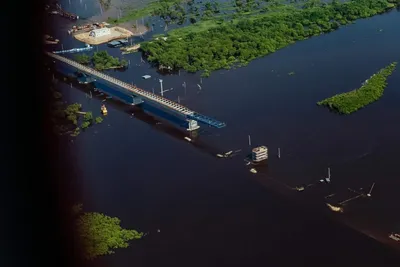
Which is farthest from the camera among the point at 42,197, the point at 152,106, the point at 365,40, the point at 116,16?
the point at 116,16

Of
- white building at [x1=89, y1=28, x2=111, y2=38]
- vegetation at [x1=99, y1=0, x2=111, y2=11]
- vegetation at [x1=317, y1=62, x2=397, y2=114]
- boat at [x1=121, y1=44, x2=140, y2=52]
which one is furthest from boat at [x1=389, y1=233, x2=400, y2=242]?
vegetation at [x1=99, y1=0, x2=111, y2=11]

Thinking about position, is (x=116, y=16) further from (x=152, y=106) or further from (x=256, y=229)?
(x=256, y=229)

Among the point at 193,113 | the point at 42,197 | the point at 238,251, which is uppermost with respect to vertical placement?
the point at 42,197

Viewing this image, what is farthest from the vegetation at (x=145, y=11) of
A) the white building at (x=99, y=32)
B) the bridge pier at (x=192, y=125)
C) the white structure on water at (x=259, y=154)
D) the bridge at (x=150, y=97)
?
the white structure on water at (x=259, y=154)

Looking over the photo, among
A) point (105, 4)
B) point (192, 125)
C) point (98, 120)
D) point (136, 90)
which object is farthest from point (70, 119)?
point (105, 4)

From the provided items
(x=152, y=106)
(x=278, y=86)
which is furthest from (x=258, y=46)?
(x=152, y=106)

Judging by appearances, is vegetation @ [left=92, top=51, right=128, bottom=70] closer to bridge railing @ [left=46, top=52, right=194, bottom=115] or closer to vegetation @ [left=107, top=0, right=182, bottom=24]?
bridge railing @ [left=46, top=52, right=194, bottom=115]

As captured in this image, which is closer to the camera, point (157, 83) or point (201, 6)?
point (157, 83)

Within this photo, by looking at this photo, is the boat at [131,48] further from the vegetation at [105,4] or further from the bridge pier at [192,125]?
the bridge pier at [192,125]

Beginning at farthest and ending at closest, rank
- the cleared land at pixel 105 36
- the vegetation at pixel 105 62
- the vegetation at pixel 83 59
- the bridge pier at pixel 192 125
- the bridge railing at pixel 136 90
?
the cleared land at pixel 105 36, the vegetation at pixel 83 59, the vegetation at pixel 105 62, the bridge railing at pixel 136 90, the bridge pier at pixel 192 125
